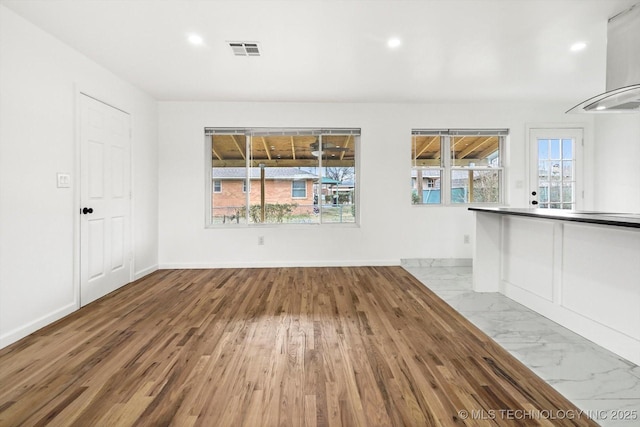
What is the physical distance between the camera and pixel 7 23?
2430 mm

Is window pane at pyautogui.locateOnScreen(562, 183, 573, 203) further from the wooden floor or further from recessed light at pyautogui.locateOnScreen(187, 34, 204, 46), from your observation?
recessed light at pyautogui.locateOnScreen(187, 34, 204, 46)

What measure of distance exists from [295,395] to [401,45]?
3.07m

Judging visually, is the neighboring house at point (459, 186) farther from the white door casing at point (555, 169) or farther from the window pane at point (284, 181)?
the window pane at point (284, 181)

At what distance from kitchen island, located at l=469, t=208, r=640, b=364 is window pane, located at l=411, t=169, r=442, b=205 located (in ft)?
5.43

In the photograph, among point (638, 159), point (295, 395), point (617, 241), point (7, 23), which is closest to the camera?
point (295, 395)

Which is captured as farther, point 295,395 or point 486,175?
point 486,175

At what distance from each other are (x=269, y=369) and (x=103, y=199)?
2839mm

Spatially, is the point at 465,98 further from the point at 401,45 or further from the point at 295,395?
the point at 295,395

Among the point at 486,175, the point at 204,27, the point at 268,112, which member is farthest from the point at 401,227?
the point at 204,27

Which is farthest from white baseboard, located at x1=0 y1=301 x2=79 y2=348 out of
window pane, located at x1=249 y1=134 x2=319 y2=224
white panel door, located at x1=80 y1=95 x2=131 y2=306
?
window pane, located at x1=249 y1=134 x2=319 y2=224

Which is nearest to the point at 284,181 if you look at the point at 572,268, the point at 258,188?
the point at 258,188

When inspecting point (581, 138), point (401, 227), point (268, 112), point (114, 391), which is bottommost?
point (114, 391)

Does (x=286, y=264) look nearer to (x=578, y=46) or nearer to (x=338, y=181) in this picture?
(x=338, y=181)

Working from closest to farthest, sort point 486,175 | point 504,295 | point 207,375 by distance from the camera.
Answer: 1. point 207,375
2. point 504,295
3. point 486,175
